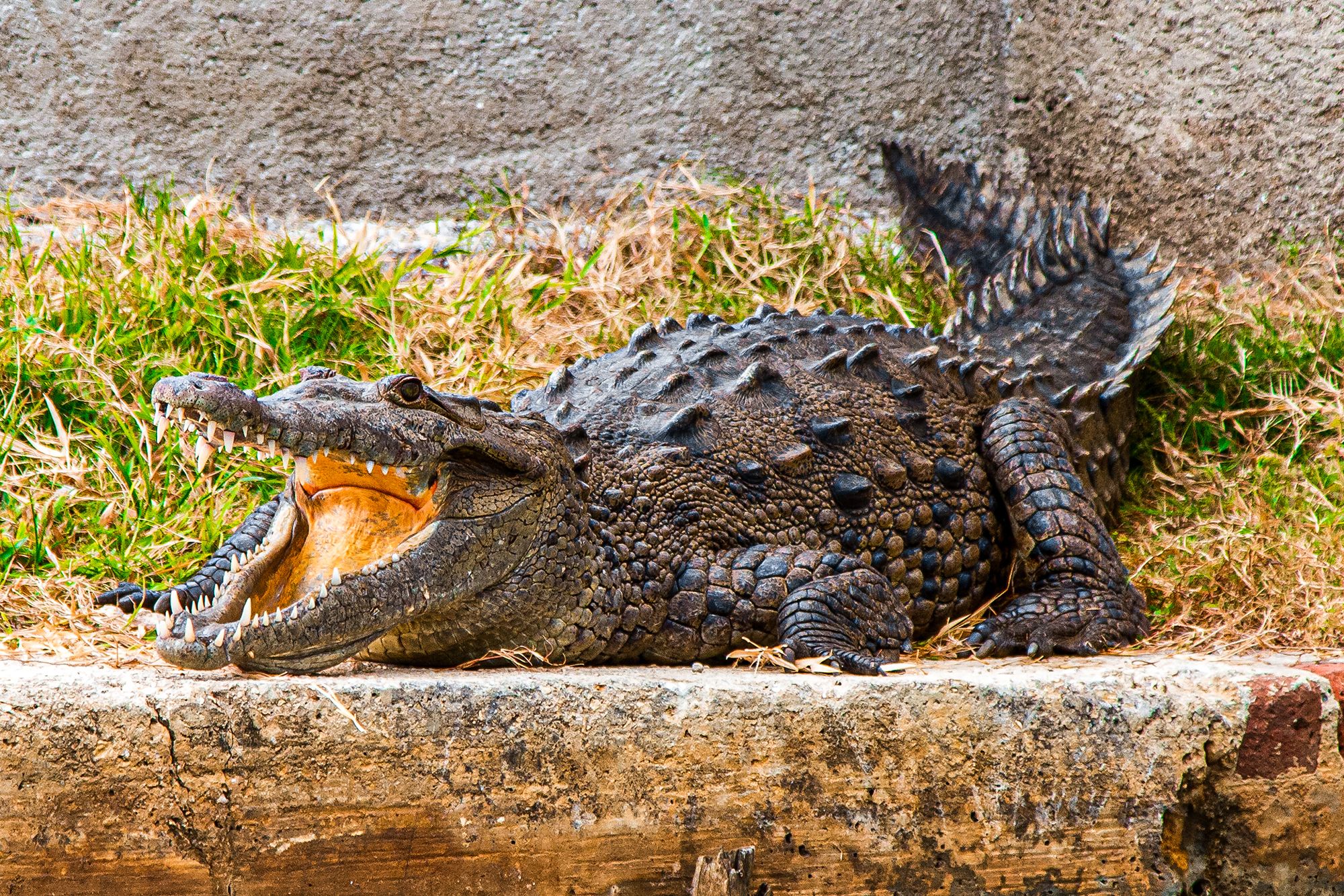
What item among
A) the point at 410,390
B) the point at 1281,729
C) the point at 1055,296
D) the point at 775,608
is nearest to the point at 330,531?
the point at 410,390

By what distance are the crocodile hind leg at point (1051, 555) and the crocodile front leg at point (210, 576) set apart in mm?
1983

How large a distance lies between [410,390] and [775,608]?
1.06 m

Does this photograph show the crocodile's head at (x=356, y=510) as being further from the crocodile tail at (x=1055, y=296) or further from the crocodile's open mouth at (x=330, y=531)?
the crocodile tail at (x=1055, y=296)

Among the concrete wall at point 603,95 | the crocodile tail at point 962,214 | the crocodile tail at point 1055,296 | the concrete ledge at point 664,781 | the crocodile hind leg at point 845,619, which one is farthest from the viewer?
the concrete wall at point 603,95

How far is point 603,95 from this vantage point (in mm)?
5820

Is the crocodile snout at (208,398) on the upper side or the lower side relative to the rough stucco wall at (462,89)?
lower

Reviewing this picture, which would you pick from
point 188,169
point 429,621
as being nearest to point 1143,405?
point 429,621

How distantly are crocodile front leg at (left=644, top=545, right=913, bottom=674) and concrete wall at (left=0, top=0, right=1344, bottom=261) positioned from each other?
3.20 meters

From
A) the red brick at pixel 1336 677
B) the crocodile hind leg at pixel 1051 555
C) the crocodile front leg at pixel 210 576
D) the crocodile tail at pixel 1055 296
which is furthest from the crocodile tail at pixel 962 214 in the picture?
the crocodile front leg at pixel 210 576

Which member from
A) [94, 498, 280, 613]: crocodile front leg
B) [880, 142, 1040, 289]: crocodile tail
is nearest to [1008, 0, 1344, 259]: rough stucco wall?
[880, 142, 1040, 289]: crocodile tail

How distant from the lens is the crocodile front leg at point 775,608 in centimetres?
300

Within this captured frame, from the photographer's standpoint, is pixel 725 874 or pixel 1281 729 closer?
pixel 725 874

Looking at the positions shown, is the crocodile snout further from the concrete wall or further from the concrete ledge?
the concrete wall

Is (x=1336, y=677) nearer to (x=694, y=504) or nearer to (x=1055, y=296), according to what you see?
(x=694, y=504)
